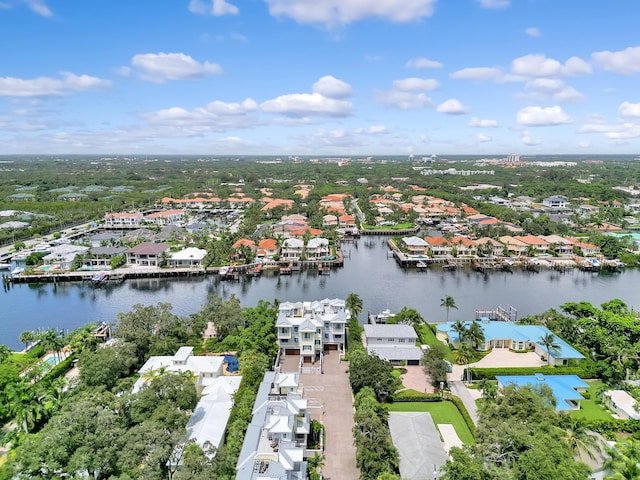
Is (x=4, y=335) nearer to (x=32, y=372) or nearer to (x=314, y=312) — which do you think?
(x=32, y=372)

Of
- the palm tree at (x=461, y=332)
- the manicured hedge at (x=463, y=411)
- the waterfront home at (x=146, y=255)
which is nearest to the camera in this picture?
the manicured hedge at (x=463, y=411)

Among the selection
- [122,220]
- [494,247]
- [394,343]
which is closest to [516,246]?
[494,247]

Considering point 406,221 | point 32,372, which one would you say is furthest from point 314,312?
point 406,221

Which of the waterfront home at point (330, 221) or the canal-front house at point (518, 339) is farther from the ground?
the waterfront home at point (330, 221)

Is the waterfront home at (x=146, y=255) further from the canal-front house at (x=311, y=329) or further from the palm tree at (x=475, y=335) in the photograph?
the palm tree at (x=475, y=335)

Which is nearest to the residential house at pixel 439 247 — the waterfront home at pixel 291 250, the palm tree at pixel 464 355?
the waterfront home at pixel 291 250

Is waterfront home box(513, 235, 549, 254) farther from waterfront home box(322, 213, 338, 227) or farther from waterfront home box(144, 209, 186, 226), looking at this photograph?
waterfront home box(144, 209, 186, 226)

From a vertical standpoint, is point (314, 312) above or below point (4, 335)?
above

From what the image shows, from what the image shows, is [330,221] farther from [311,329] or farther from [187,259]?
[311,329]
